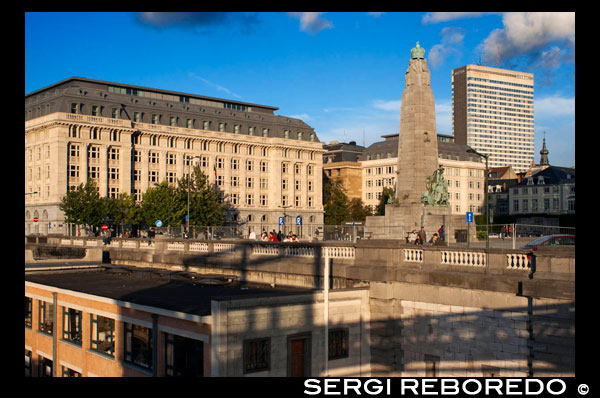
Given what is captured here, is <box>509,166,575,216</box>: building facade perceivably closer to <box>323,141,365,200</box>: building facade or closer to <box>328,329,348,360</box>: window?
<box>323,141,365,200</box>: building facade

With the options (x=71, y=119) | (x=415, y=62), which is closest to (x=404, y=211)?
(x=415, y=62)

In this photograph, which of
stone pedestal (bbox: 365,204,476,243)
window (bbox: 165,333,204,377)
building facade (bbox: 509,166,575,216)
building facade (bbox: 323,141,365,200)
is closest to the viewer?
window (bbox: 165,333,204,377)

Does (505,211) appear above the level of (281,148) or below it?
below

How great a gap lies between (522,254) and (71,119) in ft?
286

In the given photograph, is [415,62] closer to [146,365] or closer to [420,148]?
[420,148]

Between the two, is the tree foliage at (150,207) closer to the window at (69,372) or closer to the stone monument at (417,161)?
the stone monument at (417,161)

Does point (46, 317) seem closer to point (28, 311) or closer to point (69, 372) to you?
point (28, 311)

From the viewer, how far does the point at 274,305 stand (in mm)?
20750

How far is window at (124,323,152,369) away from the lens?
22641 millimetres

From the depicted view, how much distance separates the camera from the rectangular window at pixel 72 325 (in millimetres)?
26797

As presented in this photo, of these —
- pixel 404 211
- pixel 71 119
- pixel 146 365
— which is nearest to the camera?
pixel 146 365

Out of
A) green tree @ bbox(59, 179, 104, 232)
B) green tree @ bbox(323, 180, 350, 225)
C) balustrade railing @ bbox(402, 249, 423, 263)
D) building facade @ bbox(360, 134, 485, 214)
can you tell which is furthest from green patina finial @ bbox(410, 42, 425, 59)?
building facade @ bbox(360, 134, 485, 214)

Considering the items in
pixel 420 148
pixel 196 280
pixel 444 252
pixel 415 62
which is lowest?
pixel 196 280

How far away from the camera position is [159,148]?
109000 millimetres
